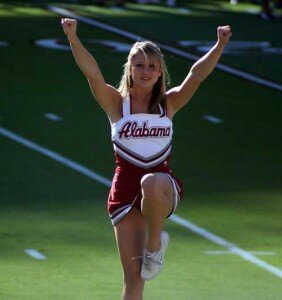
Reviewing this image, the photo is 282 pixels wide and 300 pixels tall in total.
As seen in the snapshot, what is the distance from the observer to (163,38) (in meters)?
27.4

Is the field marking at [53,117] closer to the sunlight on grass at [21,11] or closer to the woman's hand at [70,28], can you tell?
the sunlight on grass at [21,11]

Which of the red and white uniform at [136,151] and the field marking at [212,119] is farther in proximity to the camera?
the field marking at [212,119]

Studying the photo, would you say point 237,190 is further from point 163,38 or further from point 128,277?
point 163,38

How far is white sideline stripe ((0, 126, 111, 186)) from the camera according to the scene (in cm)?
1666

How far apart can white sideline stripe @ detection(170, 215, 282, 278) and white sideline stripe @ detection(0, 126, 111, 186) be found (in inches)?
77.5

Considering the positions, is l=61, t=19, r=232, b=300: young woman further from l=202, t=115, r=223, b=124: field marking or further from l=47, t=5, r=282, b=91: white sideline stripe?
l=47, t=5, r=282, b=91: white sideline stripe

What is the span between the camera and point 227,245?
13.6 m

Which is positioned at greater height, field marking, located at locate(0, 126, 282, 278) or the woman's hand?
the woman's hand

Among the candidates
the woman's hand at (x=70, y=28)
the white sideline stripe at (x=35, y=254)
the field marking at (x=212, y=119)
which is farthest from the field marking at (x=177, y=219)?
the woman's hand at (x=70, y=28)

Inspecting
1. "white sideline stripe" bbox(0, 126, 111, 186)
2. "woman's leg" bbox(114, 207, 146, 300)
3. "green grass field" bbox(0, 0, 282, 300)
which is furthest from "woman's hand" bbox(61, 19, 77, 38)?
"white sideline stripe" bbox(0, 126, 111, 186)

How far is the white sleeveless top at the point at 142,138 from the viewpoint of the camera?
356 inches

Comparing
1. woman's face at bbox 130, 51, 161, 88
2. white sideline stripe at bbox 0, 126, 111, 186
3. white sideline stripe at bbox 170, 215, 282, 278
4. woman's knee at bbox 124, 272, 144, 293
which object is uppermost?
woman's face at bbox 130, 51, 161, 88

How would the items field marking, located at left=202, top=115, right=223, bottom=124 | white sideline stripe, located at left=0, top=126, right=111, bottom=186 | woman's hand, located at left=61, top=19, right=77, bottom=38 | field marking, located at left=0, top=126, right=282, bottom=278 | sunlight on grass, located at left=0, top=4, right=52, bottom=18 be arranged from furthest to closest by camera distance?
sunlight on grass, located at left=0, top=4, right=52, bottom=18 < field marking, located at left=202, top=115, right=223, bottom=124 < white sideline stripe, located at left=0, top=126, right=111, bottom=186 < field marking, located at left=0, top=126, right=282, bottom=278 < woman's hand, located at left=61, top=19, right=77, bottom=38

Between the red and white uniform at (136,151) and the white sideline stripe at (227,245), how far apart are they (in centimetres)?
359
